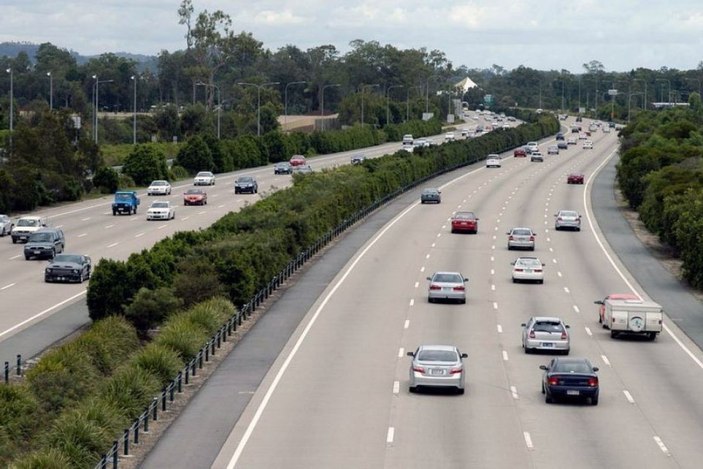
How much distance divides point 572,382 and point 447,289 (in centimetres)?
1968

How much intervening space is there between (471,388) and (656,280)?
28.5m

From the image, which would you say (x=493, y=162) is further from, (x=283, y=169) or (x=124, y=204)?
(x=124, y=204)

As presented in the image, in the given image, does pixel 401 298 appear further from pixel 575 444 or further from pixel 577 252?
pixel 575 444

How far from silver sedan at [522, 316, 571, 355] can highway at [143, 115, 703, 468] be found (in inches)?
17.0

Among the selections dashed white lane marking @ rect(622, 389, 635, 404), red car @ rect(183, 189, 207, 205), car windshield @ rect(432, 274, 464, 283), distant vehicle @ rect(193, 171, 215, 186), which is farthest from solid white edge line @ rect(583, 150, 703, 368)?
distant vehicle @ rect(193, 171, 215, 186)

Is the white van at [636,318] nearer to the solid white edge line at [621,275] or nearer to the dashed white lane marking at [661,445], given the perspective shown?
the solid white edge line at [621,275]

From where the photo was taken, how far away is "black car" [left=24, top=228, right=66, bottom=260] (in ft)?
228

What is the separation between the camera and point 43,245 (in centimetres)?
6950

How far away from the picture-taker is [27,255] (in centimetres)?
6944

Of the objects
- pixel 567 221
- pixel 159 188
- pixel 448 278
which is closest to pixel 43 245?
pixel 448 278

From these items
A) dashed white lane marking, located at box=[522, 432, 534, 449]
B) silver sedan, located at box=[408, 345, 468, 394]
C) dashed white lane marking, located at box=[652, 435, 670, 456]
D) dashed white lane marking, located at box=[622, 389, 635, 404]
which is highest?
silver sedan, located at box=[408, 345, 468, 394]

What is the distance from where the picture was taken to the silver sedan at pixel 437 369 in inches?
1443

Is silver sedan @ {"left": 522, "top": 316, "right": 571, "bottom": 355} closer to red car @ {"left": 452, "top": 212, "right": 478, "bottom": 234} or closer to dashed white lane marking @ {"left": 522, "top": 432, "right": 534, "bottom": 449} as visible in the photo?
dashed white lane marking @ {"left": 522, "top": 432, "right": 534, "bottom": 449}

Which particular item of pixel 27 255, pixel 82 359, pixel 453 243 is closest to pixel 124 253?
pixel 27 255
